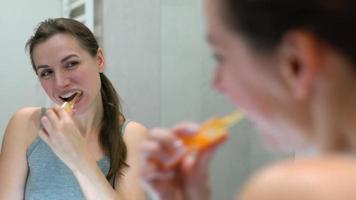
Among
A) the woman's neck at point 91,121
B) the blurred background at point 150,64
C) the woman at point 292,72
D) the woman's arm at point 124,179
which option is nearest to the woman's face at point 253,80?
the woman at point 292,72

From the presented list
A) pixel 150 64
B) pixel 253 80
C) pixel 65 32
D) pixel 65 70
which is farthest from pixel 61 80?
pixel 253 80

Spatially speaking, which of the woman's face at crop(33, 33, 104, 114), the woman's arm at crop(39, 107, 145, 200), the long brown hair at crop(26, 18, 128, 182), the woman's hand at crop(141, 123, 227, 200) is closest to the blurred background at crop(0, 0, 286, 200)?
the long brown hair at crop(26, 18, 128, 182)

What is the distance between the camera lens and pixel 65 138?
110 centimetres

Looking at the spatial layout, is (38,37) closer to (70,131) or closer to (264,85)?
(70,131)

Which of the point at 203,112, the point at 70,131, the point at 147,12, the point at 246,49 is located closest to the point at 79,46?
the point at 70,131

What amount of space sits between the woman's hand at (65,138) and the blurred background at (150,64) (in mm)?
455

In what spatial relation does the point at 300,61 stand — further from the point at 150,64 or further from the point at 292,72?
the point at 150,64

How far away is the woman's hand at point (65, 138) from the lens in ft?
3.61

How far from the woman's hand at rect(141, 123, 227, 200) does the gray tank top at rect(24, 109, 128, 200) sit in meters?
0.78

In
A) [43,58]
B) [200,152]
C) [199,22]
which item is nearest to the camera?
[200,152]

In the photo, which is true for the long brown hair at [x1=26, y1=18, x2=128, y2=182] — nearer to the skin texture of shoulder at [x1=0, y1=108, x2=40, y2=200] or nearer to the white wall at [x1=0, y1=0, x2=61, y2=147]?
the skin texture of shoulder at [x1=0, y1=108, x2=40, y2=200]

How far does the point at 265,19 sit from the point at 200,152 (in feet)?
0.68

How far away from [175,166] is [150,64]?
3.66ft

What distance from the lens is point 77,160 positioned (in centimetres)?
111
